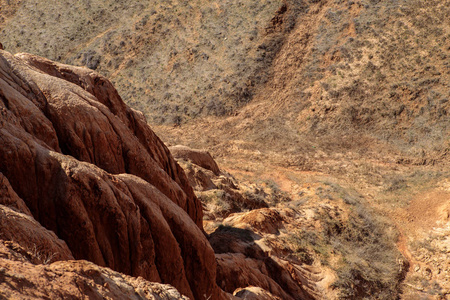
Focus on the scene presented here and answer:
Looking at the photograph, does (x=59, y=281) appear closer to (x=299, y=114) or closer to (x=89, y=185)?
(x=89, y=185)

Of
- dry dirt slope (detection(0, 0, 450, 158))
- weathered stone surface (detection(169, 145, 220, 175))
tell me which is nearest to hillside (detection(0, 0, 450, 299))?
dry dirt slope (detection(0, 0, 450, 158))

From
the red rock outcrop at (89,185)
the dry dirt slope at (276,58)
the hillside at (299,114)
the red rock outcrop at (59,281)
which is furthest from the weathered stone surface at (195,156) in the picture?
the red rock outcrop at (59,281)

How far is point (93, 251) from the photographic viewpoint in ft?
25.0

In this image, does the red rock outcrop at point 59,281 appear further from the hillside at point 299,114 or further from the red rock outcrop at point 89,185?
the hillside at point 299,114

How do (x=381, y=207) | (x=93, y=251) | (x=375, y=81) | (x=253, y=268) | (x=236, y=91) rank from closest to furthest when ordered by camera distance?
1. (x=93, y=251)
2. (x=253, y=268)
3. (x=381, y=207)
4. (x=375, y=81)
5. (x=236, y=91)

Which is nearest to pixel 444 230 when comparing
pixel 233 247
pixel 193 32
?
pixel 233 247

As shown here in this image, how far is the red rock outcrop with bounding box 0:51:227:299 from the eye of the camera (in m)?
7.46

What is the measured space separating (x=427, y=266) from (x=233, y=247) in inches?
370

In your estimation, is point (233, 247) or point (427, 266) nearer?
point (233, 247)

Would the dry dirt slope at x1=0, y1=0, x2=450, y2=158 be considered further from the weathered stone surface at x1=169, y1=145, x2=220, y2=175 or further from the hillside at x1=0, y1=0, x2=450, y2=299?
the weathered stone surface at x1=169, y1=145, x2=220, y2=175

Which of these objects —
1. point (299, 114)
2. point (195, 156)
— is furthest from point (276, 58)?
point (195, 156)

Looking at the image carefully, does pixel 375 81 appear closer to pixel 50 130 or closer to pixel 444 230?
pixel 444 230

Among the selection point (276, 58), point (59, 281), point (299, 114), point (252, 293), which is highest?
point (59, 281)

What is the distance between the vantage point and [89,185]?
7824 millimetres
